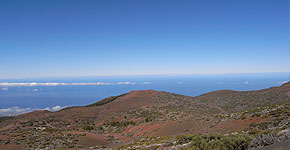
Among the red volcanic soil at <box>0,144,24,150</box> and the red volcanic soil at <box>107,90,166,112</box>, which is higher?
the red volcanic soil at <box>0,144,24,150</box>

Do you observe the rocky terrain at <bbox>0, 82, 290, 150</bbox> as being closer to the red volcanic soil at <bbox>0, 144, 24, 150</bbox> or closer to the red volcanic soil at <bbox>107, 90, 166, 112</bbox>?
the red volcanic soil at <bbox>0, 144, 24, 150</bbox>

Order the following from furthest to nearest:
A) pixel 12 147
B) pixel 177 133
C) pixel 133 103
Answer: pixel 133 103
pixel 177 133
pixel 12 147

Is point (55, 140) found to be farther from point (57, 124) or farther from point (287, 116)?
point (287, 116)

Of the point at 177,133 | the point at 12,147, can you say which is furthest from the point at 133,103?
the point at 12,147

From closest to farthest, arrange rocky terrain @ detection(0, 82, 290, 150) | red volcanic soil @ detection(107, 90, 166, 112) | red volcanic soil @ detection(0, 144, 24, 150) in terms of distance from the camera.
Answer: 1. rocky terrain @ detection(0, 82, 290, 150)
2. red volcanic soil @ detection(0, 144, 24, 150)
3. red volcanic soil @ detection(107, 90, 166, 112)

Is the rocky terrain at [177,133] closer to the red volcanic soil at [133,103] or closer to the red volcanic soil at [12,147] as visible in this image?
the red volcanic soil at [12,147]

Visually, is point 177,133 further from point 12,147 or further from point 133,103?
point 133,103

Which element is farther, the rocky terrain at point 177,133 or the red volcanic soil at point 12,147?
the red volcanic soil at point 12,147

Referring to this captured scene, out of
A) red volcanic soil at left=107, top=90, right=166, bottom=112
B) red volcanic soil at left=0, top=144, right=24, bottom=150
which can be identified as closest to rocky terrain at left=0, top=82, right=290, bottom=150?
red volcanic soil at left=0, top=144, right=24, bottom=150

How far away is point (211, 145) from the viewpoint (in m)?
6.73

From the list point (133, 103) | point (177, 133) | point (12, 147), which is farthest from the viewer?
point (133, 103)

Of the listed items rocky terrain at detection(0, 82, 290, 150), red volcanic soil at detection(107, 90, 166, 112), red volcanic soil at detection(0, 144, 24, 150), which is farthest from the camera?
red volcanic soil at detection(107, 90, 166, 112)

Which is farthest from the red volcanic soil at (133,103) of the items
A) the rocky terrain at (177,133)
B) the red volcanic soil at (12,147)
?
the red volcanic soil at (12,147)

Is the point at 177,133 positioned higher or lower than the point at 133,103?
higher
